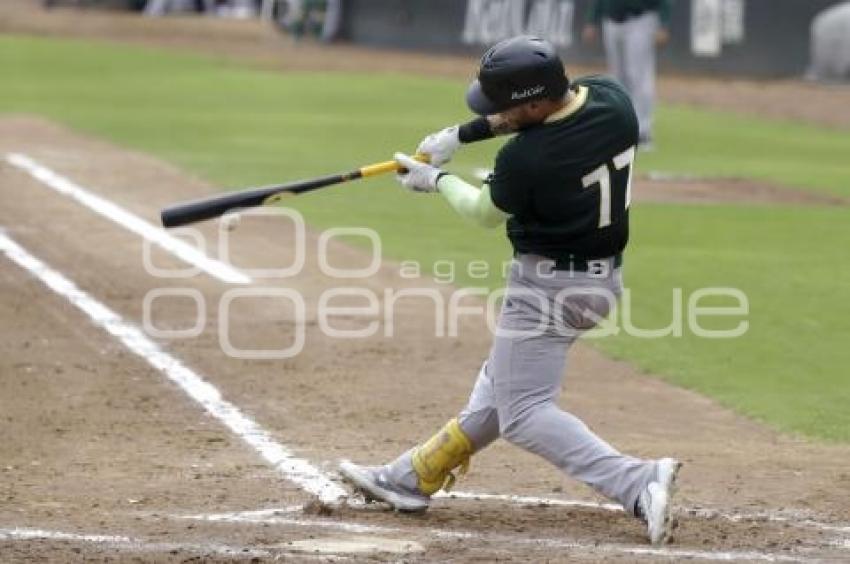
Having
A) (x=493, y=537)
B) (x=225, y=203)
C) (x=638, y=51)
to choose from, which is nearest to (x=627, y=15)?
(x=638, y=51)

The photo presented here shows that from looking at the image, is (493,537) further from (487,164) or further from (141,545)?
(487,164)

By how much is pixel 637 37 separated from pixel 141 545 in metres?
14.6

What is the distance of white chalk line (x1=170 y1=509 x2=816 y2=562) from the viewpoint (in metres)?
6.87

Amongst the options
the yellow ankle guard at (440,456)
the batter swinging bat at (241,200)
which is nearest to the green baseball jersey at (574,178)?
the batter swinging bat at (241,200)

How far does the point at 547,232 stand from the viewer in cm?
710

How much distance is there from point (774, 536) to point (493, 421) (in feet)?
3.63

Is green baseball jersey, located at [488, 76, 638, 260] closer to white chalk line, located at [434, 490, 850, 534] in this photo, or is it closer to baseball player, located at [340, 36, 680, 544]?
baseball player, located at [340, 36, 680, 544]

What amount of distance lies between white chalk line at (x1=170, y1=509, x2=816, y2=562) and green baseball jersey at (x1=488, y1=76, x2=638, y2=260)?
102 centimetres

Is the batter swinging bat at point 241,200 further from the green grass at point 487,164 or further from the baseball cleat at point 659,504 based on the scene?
the green grass at point 487,164

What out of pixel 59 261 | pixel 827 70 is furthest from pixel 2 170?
pixel 827 70

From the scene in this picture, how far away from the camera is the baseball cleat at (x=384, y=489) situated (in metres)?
7.50

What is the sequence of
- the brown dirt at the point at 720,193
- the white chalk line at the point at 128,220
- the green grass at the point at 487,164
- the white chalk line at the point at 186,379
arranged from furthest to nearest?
the brown dirt at the point at 720,193, the white chalk line at the point at 128,220, the green grass at the point at 487,164, the white chalk line at the point at 186,379

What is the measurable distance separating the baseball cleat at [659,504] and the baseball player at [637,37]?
543 inches

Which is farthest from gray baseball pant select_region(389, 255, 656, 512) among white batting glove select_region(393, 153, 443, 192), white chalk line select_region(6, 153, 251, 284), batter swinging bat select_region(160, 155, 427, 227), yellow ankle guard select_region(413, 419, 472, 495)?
white chalk line select_region(6, 153, 251, 284)
